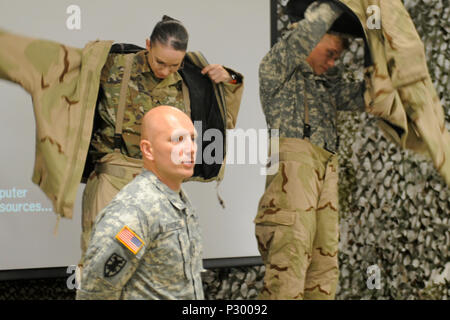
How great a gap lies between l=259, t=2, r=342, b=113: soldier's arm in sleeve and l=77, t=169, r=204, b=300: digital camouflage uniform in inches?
35.9

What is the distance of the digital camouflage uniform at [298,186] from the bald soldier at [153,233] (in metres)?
0.73

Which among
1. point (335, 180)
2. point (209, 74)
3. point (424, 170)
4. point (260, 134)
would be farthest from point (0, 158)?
point (424, 170)

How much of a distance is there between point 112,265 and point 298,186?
1.05 m

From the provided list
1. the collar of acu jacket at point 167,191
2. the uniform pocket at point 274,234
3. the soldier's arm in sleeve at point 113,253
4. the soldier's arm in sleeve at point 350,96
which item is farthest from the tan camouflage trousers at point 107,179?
the soldier's arm in sleeve at point 350,96

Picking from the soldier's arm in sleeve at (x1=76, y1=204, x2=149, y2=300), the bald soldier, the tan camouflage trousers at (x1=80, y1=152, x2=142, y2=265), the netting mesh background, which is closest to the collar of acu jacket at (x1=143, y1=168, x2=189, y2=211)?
the bald soldier

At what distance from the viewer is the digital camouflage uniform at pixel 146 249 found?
59.5 inches

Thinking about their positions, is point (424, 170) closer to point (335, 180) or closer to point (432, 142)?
point (432, 142)

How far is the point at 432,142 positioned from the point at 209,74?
3.19 ft

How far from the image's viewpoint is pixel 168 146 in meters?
1.69

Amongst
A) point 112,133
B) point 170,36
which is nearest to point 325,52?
point 170,36

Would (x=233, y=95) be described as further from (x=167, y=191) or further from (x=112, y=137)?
(x=167, y=191)

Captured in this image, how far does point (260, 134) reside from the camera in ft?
8.44

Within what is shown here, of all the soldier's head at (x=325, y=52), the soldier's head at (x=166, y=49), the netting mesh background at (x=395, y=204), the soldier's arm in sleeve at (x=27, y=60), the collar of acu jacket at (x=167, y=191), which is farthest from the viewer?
the netting mesh background at (x=395, y=204)

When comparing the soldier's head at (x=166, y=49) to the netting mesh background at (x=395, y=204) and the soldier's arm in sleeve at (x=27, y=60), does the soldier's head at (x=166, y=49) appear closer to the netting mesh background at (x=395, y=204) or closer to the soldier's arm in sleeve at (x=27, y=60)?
the soldier's arm in sleeve at (x=27, y=60)
